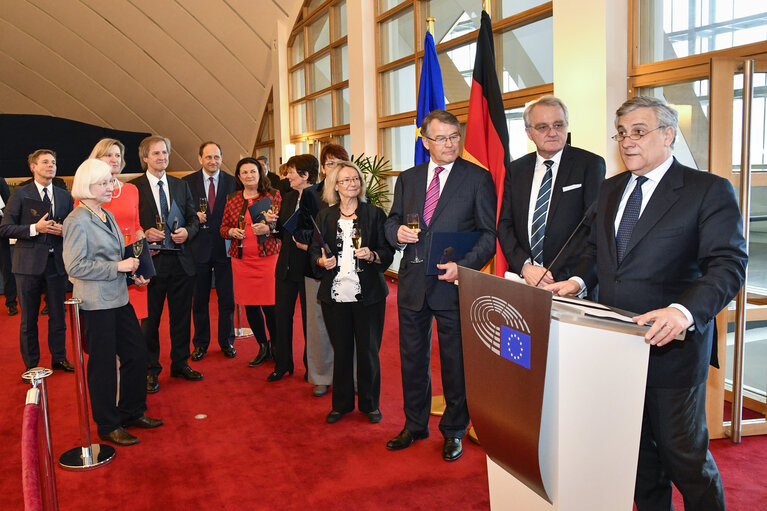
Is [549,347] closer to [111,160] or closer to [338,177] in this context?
[338,177]

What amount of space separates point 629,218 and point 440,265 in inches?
43.4

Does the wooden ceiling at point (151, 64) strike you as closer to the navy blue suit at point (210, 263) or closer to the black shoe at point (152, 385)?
the navy blue suit at point (210, 263)

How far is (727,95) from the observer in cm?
329

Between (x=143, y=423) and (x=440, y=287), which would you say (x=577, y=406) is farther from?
(x=143, y=423)

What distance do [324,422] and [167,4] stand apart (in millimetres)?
14051

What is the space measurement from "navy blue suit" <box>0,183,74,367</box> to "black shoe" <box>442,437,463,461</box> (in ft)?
11.4

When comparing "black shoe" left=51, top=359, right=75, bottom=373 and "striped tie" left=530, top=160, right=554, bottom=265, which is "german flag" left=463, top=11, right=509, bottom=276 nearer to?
"striped tie" left=530, top=160, right=554, bottom=265

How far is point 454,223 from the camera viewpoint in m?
3.37

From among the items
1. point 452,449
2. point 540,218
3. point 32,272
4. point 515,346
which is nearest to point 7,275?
point 32,272

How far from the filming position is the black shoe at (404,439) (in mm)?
3590

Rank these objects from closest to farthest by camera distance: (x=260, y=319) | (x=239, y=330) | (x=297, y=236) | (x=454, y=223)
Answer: (x=454, y=223) < (x=297, y=236) < (x=260, y=319) < (x=239, y=330)

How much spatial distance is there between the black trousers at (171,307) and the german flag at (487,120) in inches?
96.7

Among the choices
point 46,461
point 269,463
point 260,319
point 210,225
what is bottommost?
point 269,463

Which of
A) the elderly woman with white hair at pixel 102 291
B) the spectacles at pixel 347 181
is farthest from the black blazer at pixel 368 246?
the elderly woman with white hair at pixel 102 291
